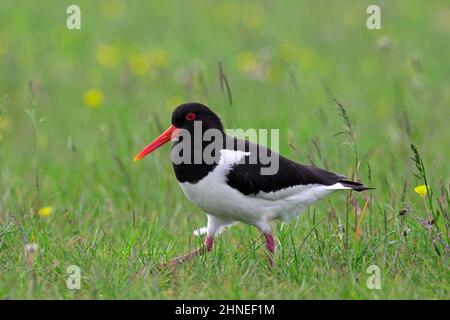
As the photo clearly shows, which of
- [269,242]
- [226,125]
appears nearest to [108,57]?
[226,125]

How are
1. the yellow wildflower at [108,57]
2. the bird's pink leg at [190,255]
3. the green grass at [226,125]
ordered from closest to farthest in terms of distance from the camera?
the green grass at [226,125], the bird's pink leg at [190,255], the yellow wildflower at [108,57]

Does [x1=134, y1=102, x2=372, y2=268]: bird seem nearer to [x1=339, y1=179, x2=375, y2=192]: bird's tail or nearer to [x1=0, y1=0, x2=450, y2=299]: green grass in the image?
[x1=339, y1=179, x2=375, y2=192]: bird's tail

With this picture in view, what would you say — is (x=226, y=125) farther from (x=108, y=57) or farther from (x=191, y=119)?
(x=108, y=57)

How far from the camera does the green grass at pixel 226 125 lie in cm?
489

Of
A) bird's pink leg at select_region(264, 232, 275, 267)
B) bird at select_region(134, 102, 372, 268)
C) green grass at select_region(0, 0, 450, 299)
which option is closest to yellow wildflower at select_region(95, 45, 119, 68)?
green grass at select_region(0, 0, 450, 299)

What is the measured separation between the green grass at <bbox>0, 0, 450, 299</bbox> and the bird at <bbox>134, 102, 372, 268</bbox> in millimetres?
139

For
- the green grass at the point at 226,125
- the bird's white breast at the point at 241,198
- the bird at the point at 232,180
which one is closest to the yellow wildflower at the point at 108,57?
the green grass at the point at 226,125

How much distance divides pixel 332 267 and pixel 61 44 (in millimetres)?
7625

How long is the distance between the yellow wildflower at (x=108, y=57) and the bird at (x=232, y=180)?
5.43 m

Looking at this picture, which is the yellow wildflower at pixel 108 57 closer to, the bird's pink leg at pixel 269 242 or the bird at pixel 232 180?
the bird at pixel 232 180

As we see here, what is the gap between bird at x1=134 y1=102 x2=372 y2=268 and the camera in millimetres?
5191

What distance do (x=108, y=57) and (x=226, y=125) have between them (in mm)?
4175

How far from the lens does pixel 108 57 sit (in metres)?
10.8

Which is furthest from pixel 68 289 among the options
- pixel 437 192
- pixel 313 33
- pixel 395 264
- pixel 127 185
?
pixel 313 33
